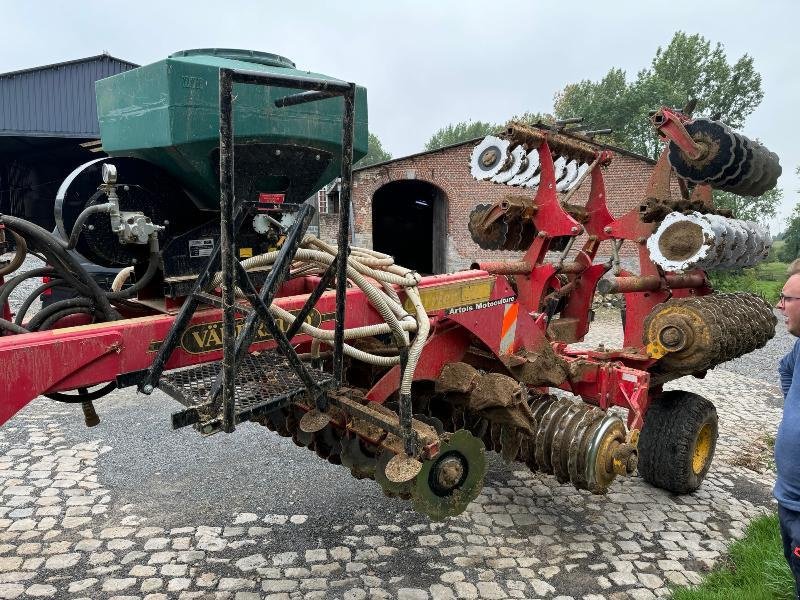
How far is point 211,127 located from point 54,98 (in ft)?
49.1

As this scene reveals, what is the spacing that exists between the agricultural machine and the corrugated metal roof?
13.0 metres

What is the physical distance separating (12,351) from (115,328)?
0.36 m

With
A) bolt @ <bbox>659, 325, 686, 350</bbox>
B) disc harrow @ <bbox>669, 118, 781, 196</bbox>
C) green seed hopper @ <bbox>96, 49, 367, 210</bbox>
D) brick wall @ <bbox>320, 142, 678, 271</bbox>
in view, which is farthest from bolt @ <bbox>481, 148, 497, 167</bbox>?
brick wall @ <bbox>320, 142, 678, 271</bbox>

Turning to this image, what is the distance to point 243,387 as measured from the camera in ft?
8.17

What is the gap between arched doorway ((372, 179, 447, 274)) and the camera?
2139 centimetres

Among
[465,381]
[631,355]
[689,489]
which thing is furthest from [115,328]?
[689,489]

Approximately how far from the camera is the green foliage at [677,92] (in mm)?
34250

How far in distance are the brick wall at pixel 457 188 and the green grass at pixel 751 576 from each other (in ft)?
38.2

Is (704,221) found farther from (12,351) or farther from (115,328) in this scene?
(12,351)

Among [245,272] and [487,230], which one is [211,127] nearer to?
[245,272]

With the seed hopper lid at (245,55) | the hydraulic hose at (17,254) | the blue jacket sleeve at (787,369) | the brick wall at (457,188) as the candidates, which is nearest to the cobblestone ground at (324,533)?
the blue jacket sleeve at (787,369)

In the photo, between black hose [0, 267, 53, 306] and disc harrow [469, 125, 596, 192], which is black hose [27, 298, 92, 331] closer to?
black hose [0, 267, 53, 306]

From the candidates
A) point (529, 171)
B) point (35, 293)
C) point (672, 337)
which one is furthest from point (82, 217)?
point (529, 171)

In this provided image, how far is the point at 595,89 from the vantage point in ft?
134
